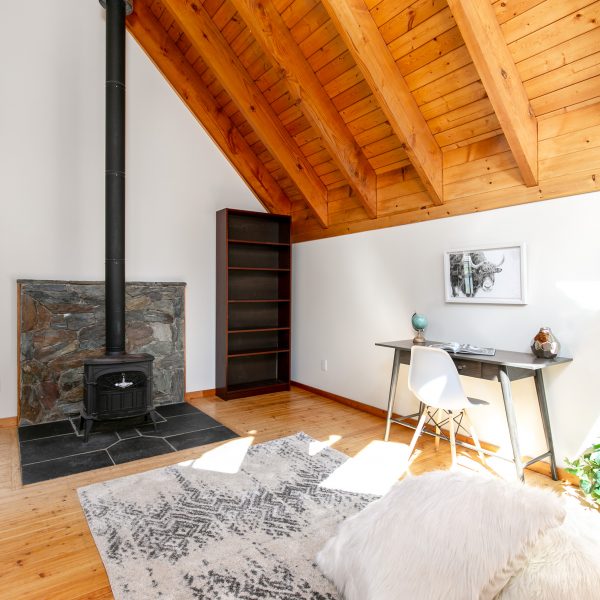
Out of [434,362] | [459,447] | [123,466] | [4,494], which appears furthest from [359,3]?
[4,494]

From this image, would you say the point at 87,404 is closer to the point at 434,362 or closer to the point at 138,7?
the point at 434,362

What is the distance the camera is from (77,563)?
191cm

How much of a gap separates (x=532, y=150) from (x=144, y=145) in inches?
140

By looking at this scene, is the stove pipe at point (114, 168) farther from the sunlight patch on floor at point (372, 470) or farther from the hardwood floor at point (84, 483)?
the sunlight patch on floor at point (372, 470)

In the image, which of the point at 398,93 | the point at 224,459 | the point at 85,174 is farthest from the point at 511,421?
the point at 85,174

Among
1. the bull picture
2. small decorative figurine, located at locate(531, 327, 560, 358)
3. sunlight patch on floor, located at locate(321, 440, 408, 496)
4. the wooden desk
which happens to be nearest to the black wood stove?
sunlight patch on floor, located at locate(321, 440, 408, 496)

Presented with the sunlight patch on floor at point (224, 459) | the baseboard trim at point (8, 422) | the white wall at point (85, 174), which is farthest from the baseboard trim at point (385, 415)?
the baseboard trim at point (8, 422)

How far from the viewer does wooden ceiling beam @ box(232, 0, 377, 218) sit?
3.13 m

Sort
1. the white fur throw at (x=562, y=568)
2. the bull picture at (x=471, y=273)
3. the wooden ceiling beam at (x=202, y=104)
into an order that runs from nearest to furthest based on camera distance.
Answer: the white fur throw at (x=562, y=568) < the bull picture at (x=471, y=273) < the wooden ceiling beam at (x=202, y=104)

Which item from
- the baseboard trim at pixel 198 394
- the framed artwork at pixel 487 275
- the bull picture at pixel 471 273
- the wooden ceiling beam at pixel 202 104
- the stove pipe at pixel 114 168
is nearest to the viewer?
the framed artwork at pixel 487 275

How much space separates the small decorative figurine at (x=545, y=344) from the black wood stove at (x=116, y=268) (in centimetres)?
293

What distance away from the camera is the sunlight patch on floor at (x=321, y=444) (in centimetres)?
318

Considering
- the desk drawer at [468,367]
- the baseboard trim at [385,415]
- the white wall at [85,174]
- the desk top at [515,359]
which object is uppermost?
the white wall at [85,174]

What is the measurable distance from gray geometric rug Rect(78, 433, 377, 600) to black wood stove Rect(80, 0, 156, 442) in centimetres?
88
